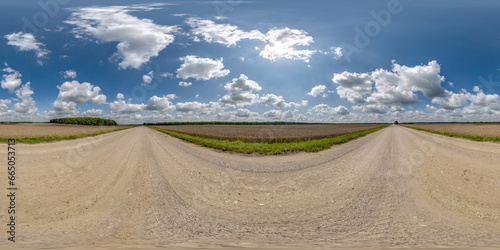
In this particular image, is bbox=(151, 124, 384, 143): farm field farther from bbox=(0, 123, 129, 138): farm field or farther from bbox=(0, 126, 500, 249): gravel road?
bbox=(0, 123, 129, 138): farm field

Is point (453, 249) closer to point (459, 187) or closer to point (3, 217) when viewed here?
point (459, 187)

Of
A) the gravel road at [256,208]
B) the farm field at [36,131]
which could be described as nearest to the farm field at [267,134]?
the gravel road at [256,208]

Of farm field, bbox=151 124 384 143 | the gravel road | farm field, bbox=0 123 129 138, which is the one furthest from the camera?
farm field, bbox=0 123 129 138

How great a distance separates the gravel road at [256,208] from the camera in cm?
482

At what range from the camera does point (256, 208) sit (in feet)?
21.6

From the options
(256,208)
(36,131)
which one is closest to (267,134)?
(256,208)

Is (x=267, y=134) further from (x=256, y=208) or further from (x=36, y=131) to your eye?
(x=36, y=131)

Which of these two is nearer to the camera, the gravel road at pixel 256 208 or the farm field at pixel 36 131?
the gravel road at pixel 256 208

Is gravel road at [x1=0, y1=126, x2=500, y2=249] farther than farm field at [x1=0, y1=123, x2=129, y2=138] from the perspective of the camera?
No

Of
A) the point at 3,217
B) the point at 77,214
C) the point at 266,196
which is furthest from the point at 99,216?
the point at 266,196

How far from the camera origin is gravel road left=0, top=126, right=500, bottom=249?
4820 millimetres

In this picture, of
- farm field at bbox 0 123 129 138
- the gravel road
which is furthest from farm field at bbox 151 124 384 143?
farm field at bbox 0 123 129 138

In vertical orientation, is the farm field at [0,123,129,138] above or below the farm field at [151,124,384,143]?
below

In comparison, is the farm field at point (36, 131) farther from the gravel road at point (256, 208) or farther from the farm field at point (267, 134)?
the gravel road at point (256, 208)
